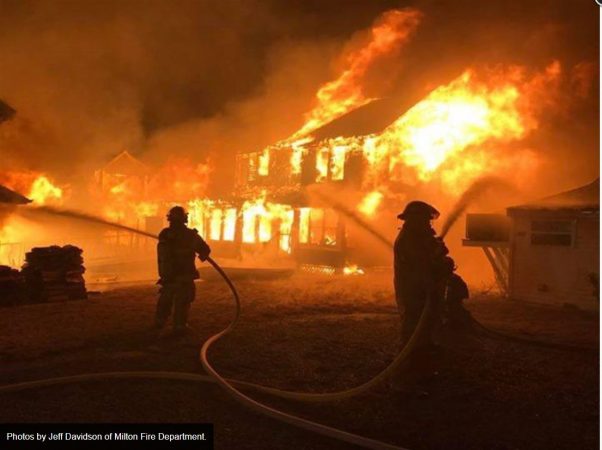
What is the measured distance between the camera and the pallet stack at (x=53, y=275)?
467 inches

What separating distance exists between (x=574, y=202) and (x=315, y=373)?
10131mm

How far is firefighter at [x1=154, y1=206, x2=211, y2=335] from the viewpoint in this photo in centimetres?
854

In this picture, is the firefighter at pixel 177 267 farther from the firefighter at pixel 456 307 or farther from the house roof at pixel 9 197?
the house roof at pixel 9 197

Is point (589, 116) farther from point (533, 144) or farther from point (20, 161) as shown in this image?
point (20, 161)

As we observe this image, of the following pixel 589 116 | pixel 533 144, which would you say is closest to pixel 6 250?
pixel 533 144

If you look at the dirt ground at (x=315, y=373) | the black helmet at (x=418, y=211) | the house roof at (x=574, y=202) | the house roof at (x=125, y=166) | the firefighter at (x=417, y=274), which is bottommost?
the dirt ground at (x=315, y=373)

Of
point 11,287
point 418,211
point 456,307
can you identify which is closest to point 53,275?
point 11,287

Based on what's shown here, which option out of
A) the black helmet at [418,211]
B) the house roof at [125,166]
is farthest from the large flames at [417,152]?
the house roof at [125,166]

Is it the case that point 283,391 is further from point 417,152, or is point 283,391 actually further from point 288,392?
point 417,152

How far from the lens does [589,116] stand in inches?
805

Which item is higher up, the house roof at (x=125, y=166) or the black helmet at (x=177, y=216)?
the house roof at (x=125, y=166)

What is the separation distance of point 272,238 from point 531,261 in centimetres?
1265

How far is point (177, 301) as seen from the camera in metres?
8.50

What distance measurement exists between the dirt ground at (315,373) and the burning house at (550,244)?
1.57 metres
